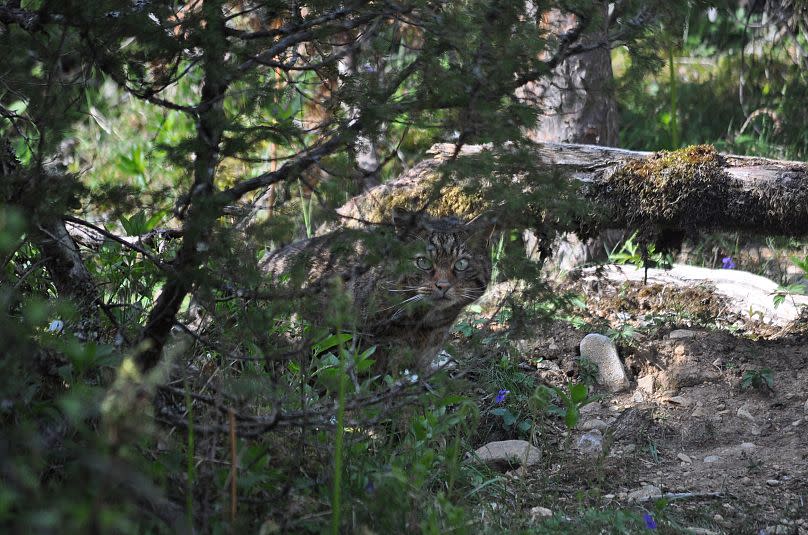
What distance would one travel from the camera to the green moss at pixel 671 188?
450 centimetres

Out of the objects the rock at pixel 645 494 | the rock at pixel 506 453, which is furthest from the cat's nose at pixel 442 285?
the rock at pixel 645 494

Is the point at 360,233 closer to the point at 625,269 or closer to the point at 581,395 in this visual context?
the point at 581,395

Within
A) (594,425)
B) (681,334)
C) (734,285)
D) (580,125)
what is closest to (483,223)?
(594,425)

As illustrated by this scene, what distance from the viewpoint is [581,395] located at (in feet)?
11.8

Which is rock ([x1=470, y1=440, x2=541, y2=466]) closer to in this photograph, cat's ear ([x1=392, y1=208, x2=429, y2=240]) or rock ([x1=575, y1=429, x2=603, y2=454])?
rock ([x1=575, y1=429, x2=603, y2=454])

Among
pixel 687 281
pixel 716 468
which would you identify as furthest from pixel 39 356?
pixel 687 281

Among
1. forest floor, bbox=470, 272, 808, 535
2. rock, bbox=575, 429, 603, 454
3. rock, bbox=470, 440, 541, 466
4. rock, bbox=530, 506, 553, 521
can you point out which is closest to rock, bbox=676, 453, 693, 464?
forest floor, bbox=470, 272, 808, 535

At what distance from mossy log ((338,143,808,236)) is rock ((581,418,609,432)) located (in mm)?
1048

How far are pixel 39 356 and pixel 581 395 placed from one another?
220cm

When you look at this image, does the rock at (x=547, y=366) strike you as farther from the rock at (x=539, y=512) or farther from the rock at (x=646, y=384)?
the rock at (x=539, y=512)

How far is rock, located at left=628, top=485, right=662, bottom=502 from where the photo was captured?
324 cm

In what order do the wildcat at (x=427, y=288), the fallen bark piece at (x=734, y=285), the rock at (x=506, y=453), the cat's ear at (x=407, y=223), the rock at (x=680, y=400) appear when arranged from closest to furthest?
the cat's ear at (x=407, y=223), the rock at (x=506, y=453), the wildcat at (x=427, y=288), the rock at (x=680, y=400), the fallen bark piece at (x=734, y=285)

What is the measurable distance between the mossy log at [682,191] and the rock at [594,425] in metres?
1.05

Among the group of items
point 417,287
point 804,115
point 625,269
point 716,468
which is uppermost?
point 804,115
